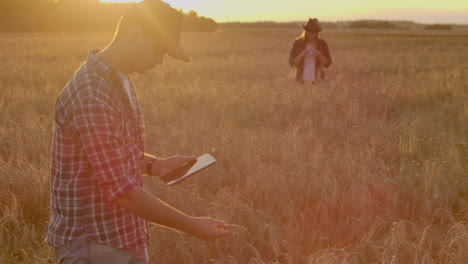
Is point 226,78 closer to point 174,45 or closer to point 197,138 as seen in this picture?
point 197,138

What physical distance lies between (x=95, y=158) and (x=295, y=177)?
2.82 m

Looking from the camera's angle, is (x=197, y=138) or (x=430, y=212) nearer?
(x=430, y=212)

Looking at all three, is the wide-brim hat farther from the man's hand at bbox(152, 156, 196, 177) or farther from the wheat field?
the man's hand at bbox(152, 156, 196, 177)

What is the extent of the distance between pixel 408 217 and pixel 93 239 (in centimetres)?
266

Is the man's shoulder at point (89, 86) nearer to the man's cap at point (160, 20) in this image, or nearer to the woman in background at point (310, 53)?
the man's cap at point (160, 20)

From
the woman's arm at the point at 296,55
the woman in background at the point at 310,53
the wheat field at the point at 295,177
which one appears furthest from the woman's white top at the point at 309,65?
the wheat field at the point at 295,177

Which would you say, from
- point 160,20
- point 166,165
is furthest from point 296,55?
point 160,20

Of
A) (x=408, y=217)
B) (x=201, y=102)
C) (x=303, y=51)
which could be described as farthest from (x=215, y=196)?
(x=303, y=51)

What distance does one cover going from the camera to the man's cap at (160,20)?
157 cm

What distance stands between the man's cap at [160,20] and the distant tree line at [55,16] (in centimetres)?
4671

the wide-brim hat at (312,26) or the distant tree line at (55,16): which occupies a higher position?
the distant tree line at (55,16)

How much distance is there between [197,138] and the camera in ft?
16.7

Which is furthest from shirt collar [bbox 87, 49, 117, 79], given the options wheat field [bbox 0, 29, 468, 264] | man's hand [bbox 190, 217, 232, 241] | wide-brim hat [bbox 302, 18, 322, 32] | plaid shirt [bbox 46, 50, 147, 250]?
wide-brim hat [bbox 302, 18, 322, 32]

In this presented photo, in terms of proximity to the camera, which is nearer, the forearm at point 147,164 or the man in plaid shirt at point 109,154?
the man in plaid shirt at point 109,154
